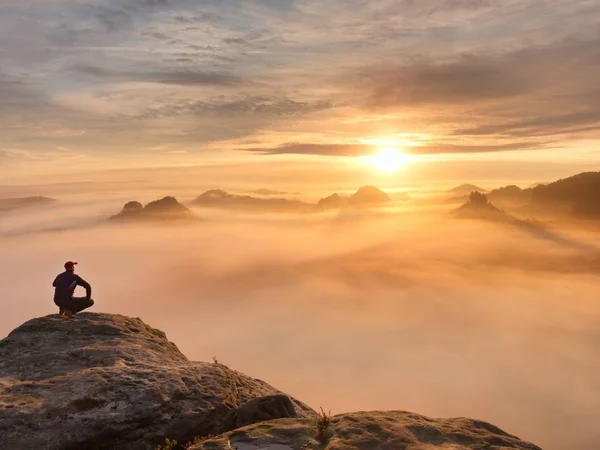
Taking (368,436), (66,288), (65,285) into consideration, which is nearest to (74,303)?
(66,288)

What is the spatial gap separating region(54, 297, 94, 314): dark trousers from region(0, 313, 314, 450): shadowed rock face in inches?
74.7

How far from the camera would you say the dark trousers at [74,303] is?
19975 mm

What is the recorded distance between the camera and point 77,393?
13188 millimetres

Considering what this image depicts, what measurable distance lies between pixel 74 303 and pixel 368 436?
15.4 m

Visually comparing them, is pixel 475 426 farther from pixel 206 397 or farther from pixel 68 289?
pixel 68 289

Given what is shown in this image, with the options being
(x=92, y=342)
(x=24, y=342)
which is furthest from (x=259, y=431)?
(x=24, y=342)

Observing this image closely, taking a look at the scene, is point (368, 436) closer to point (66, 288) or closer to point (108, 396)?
point (108, 396)

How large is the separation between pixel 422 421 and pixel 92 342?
12472 millimetres

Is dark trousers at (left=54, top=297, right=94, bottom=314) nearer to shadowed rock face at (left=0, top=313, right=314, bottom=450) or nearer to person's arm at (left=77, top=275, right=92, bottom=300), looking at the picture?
person's arm at (left=77, top=275, right=92, bottom=300)

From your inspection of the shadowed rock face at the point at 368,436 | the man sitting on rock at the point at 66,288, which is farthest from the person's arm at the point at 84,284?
the shadowed rock face at the point at 368,436

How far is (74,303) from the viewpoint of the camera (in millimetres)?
20547

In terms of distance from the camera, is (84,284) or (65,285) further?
(84,284)

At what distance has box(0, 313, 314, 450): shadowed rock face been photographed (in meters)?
12.2

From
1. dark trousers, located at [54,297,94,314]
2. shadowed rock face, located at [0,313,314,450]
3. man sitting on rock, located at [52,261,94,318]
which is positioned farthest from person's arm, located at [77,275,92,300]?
shadowed rock face, located at [0,313,314,450]
